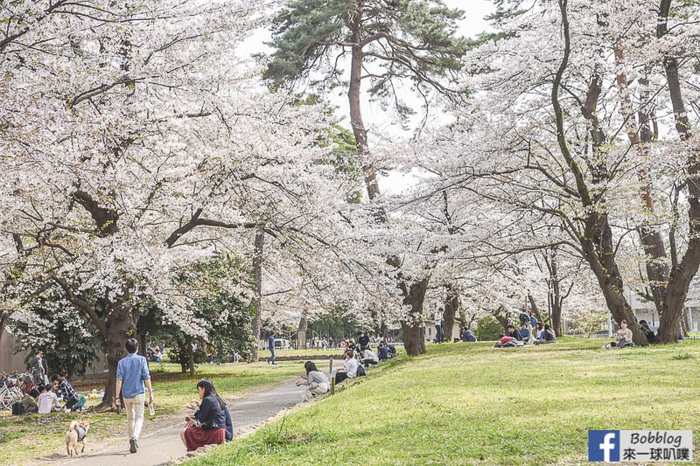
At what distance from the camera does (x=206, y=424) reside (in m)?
8.51

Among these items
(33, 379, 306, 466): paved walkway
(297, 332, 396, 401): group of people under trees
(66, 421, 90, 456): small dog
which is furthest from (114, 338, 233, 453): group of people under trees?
(297, 332, 396, 401): group of people under trees

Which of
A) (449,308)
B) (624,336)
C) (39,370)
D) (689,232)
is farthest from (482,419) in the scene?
(449,308)

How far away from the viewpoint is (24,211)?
44.8 ft

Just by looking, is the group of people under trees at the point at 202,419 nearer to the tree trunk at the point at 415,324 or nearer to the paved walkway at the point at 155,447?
the paved walkway at the point at 155,447

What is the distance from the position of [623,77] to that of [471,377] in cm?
1074

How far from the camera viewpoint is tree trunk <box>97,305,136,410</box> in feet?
49.1

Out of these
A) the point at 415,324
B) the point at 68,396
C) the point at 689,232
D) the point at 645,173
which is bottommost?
the point at 68,396

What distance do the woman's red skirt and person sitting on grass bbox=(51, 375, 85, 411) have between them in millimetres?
8039

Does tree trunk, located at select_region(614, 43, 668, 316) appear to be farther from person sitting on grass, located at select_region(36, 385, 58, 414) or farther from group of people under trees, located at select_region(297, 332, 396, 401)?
person sitting on grass, located at select_region(36, 385, 58, 414)

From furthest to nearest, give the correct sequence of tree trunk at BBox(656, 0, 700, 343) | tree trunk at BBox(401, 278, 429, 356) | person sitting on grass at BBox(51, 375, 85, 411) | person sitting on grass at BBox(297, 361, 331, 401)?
tree trunk at BBox(401, 278, 429, 356) → tree trunk at BBox(656, 0, 700, 343) → person sitting on grass at BBox(51, 375, 85, 411) → person sitting on grass at BBox(297, 361, 331, 401)

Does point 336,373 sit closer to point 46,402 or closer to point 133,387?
point 46,402

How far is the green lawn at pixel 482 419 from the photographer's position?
598 centimetres

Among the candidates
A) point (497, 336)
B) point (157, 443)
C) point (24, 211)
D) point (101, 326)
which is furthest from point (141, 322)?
point (497, 336)

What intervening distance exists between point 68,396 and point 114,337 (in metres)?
2.52
